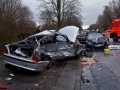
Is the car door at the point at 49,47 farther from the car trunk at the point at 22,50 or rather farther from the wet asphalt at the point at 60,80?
the car trunk at the point at 22,50

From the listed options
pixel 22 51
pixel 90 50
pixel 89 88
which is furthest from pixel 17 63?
pixel 90 50

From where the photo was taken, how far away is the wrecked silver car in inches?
240

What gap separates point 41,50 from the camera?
7.25 meters

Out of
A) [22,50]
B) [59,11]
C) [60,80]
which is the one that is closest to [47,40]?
[22,50]

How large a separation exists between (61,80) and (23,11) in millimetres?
9533

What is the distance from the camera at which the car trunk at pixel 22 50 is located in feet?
20.9

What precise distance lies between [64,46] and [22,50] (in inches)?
101

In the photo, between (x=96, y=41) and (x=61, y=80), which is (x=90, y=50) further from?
(x=61, y=80)

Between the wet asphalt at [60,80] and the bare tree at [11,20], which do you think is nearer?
the wet asphalt at [60,80]

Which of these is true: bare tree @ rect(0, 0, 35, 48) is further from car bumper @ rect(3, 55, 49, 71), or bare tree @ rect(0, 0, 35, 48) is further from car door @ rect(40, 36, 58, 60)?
car bumper @ rect(3, 55, 49, 71)

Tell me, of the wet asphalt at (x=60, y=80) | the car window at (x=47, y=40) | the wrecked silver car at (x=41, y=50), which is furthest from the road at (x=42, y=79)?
the car window at (x=47, y=40)

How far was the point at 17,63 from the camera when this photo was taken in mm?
6227

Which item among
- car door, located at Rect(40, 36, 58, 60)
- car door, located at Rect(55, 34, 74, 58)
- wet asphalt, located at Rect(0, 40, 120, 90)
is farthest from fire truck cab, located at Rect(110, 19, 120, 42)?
wet asphalt, located at Rect(0, 40, 120, 90)

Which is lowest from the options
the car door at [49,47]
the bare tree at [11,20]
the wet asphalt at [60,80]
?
the wet asphalt at [60,80]
